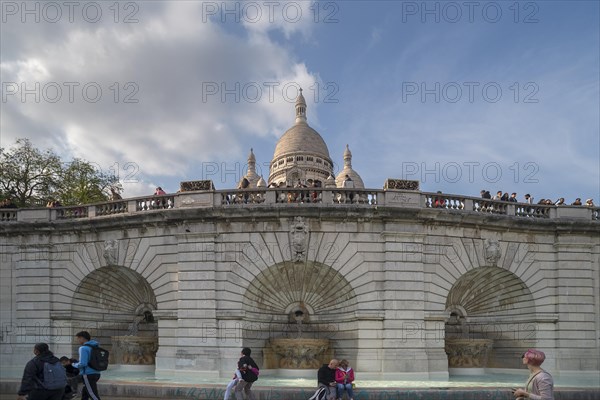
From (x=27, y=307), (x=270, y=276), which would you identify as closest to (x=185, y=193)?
(x=270, y=276)

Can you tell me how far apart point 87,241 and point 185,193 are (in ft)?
17.1

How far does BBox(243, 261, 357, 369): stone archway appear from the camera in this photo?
971 inches

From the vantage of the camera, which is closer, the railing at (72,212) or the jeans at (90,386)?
the jeans at (90,386)

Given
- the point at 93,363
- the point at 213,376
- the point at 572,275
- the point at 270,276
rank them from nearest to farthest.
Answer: the point at 93,363 → the point at 213,376 → the point at 270,276 → the point at 572,275

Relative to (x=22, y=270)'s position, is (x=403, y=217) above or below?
above

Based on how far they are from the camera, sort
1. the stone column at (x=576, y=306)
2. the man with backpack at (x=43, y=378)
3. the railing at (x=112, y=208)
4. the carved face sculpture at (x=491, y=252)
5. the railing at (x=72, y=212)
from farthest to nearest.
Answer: the railing at (x=72, y=212) < the railing at (x=112, y=208) < the stone column at (x=576, y=306) < the carved face sculpture at (x=491, y=252) < the man with backpack at (x=43, y=378)

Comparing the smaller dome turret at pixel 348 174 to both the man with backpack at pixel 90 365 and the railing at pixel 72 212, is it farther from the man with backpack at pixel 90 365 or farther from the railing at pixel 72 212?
the man with backpack at pixel 90 365

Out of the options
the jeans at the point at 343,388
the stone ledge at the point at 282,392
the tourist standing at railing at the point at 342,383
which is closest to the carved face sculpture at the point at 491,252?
the stone ledge at the point at 282,392

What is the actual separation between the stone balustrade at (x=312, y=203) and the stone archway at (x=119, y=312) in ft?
8.97

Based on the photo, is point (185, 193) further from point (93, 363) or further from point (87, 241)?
point (93, 363)

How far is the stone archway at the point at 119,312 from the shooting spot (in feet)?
87.5

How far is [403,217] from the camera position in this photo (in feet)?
80.2

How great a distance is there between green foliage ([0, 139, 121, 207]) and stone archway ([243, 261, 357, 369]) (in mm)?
20660

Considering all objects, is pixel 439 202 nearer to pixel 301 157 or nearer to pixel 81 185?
pixel 81 185
